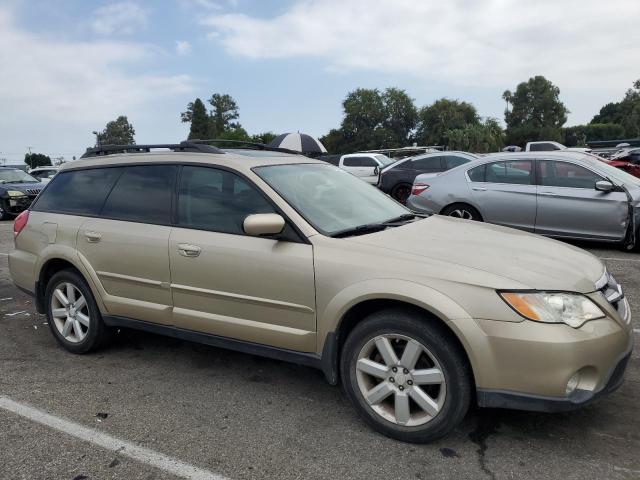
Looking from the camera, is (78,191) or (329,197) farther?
(78,191)

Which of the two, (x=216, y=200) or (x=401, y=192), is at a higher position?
(x=216, y=200)

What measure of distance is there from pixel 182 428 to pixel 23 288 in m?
2.48

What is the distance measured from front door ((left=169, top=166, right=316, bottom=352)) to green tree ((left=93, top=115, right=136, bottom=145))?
103m

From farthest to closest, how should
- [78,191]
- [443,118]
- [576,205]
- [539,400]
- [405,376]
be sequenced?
1. [443,118]
2. [576,205]
3. [78,191]
4. [405,376]
5. [539,400]

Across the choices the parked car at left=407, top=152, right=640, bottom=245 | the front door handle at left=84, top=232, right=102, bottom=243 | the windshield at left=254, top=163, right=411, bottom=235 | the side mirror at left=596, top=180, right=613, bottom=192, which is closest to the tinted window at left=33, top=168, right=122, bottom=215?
the front door handle at left=84, top=232, right=102, bottom=243

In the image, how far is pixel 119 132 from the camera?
331 feet

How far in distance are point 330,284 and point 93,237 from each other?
208cm

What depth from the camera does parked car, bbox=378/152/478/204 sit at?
1297 centimetres

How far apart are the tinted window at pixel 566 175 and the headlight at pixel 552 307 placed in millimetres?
5457

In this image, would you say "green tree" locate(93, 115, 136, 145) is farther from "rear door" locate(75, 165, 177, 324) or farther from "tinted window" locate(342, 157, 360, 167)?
"rear door" locate(75, 165, 177, 324)

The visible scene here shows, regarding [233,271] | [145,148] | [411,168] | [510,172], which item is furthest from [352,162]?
[233,271]

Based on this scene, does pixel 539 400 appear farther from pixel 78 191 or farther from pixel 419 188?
pixel 419 188

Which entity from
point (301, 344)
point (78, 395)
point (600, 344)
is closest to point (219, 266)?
point (301, 344)

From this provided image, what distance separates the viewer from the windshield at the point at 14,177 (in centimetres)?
1631
